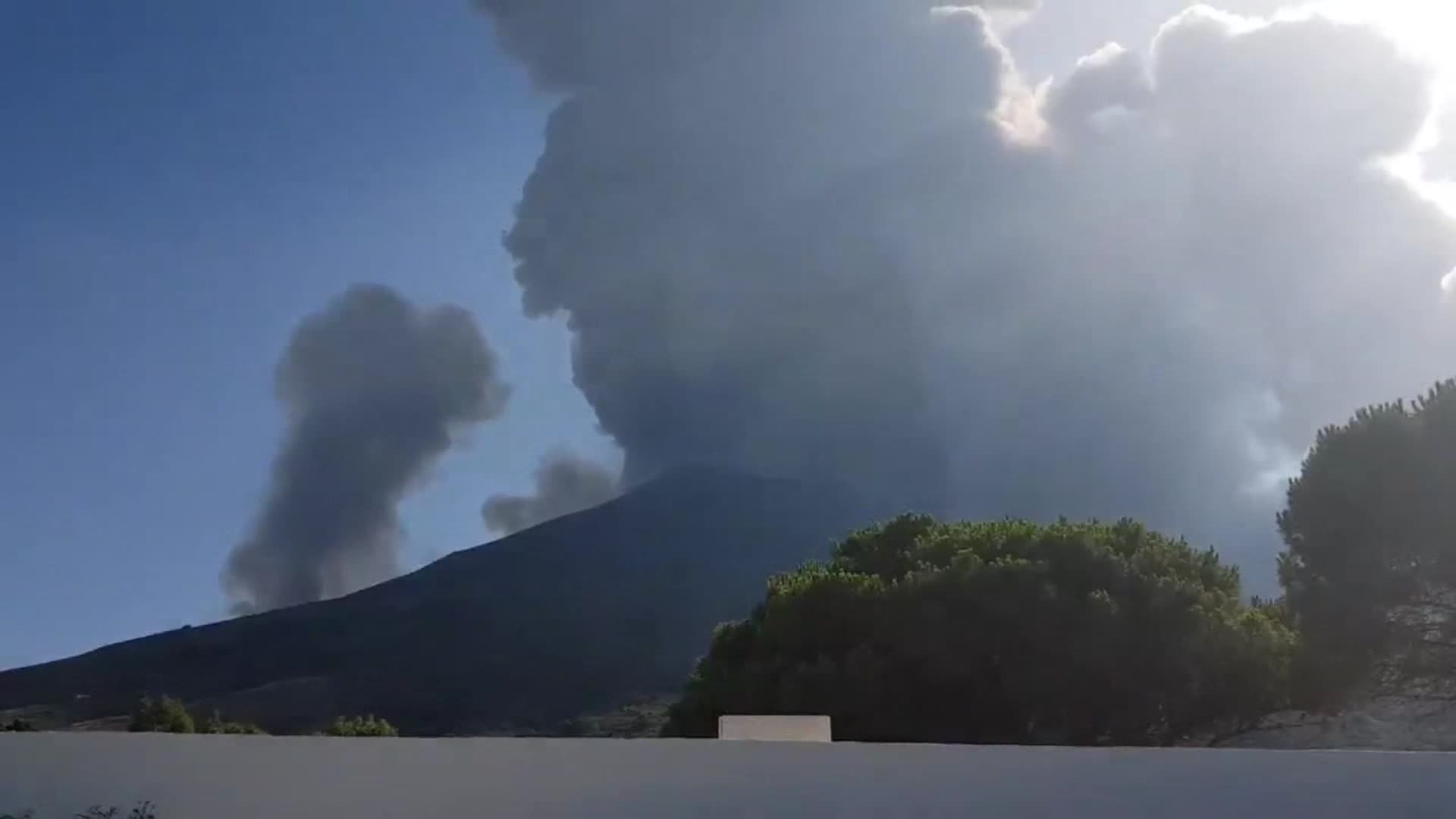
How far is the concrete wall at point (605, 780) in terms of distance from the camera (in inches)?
309

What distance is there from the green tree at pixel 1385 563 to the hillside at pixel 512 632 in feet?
73.2

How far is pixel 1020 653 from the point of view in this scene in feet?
55.6

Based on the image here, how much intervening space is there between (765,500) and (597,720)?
62.8 ft

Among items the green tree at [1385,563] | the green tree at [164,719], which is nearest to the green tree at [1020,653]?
the green tree at [1385,563]

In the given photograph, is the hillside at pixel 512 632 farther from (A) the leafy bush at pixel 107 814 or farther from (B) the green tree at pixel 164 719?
(A) the leafy bush at pixel 107 814

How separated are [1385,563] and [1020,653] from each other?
15.1ft

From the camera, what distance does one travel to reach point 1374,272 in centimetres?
2795

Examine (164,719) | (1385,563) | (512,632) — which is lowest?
(164,719)

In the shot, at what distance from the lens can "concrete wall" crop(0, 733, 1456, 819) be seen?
786cm

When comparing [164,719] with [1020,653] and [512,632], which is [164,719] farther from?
[512,632]

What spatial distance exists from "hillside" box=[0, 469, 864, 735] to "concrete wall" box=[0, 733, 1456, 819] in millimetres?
28197

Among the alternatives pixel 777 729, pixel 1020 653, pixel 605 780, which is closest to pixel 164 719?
pixel 1020 653

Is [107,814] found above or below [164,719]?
below

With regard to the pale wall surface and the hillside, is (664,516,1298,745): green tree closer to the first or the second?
the pale wall surface
